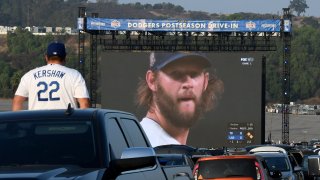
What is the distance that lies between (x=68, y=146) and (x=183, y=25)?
58982 millimetres

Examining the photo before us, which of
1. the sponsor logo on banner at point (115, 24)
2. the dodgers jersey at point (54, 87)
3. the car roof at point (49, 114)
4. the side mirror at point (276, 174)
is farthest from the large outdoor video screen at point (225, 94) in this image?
the car roof at point (49, 114)

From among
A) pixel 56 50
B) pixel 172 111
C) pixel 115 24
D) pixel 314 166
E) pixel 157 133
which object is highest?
pixel 56 50

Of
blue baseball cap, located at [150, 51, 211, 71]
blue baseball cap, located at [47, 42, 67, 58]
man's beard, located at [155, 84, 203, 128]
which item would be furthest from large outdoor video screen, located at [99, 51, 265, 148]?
blue baseball cap, located at [47, 42, 67, 58]

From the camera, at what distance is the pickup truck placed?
875 cm

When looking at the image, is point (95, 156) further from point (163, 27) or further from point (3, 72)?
point (3, 72)

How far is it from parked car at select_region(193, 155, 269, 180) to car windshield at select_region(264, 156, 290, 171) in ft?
15.7

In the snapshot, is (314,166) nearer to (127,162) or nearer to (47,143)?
(47,143)

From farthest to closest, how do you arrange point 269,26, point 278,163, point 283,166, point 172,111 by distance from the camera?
point 269,26
point 172,111
point 278,163
point 283,166

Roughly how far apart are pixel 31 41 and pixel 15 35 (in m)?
16.5

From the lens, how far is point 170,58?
2212 inches

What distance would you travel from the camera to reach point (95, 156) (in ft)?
29.5

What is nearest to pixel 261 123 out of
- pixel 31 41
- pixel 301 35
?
pixel 31 41

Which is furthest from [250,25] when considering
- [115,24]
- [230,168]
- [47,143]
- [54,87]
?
[47,143]

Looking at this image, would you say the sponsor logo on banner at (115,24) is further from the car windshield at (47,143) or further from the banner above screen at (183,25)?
the car windshield at (47,143)
